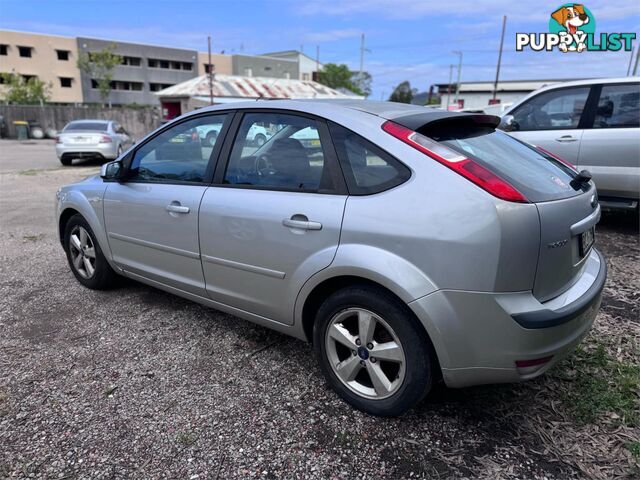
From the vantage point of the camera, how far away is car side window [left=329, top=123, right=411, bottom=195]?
7.40 ft

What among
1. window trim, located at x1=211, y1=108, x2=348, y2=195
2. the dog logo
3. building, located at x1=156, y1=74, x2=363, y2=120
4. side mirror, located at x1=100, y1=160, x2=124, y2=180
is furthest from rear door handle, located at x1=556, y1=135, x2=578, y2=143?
building, located at x1=156, y1=74, x2=363, y2=120

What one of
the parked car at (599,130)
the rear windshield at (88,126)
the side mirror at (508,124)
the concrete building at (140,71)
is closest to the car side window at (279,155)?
the side mirror at (508,124)

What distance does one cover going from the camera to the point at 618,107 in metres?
5.54

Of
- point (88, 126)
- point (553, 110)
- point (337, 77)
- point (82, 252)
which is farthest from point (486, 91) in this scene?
point (82, 252)

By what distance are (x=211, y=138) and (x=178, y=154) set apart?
0.37 m

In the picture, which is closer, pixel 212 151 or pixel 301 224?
pixel 301 224

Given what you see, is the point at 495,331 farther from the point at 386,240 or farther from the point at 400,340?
the point at 386,240

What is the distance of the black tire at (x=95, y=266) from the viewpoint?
13.0 feet

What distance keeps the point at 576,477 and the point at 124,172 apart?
3403mm

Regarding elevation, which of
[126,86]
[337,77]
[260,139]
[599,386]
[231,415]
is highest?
[337,77]

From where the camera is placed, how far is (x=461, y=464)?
2133 millimetres

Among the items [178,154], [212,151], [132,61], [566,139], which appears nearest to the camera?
[212,151]

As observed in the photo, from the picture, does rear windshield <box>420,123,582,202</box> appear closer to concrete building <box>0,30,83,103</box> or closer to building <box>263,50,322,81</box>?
concrete building <box>0,30,83,103</box>
